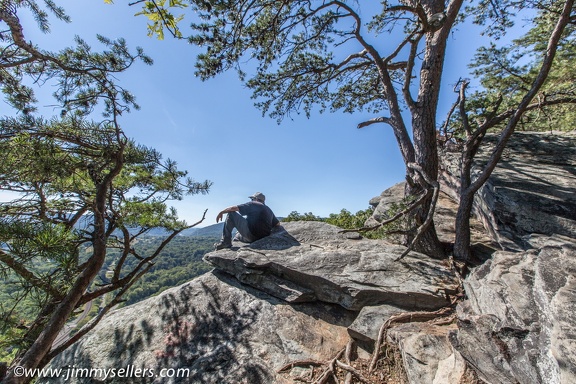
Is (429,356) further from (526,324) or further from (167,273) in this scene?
(167,273)

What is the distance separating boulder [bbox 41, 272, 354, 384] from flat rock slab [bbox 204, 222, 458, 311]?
313 mm

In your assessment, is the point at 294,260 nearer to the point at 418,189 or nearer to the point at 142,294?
the point at 418,189

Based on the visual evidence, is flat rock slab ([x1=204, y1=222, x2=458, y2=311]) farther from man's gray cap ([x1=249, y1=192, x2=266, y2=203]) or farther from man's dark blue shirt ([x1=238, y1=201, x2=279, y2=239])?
man's gray cap ([x1=249, y1=192, x2=266, y2=203])

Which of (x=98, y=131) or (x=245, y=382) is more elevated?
(x=98, y=131)

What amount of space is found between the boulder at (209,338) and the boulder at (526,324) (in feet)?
6.77

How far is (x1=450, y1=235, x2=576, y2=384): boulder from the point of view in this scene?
1.54 meters

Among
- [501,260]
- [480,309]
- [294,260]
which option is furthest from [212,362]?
[501,260]

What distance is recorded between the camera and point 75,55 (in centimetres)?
256

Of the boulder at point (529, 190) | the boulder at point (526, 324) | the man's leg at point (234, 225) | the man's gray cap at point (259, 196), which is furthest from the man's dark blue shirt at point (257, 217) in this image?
the boulder at point (529, 190)

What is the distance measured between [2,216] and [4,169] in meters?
0.49

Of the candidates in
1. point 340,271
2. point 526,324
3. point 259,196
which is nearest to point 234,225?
point 259,196

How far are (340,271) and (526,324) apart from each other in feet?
9.58

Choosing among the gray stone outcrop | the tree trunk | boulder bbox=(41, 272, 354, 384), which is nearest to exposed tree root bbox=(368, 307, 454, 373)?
the gray stone outcrop

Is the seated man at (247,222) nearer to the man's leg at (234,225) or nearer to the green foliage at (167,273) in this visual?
the man's leg at (234,225)
